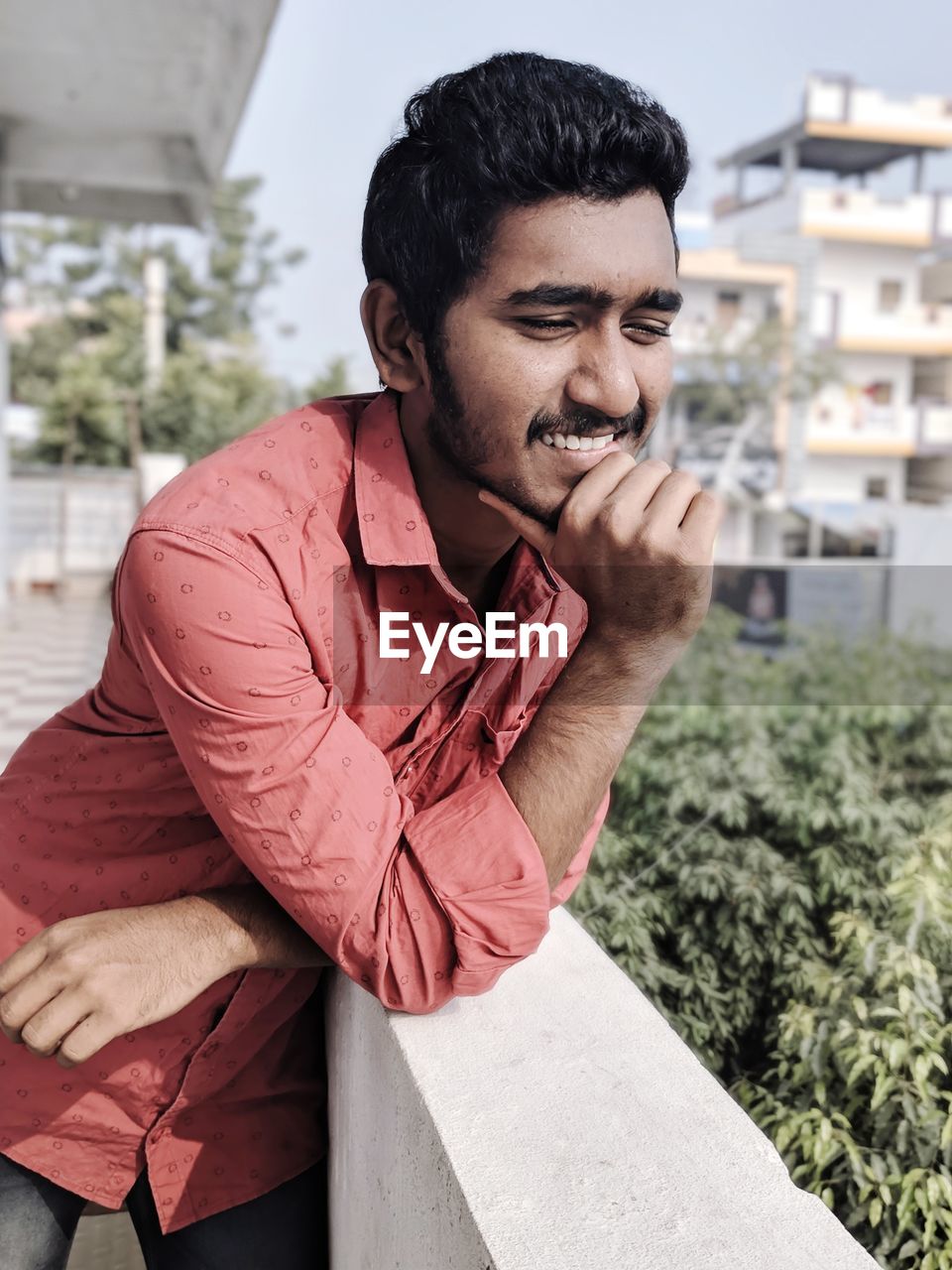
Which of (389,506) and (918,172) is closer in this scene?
(389,506)

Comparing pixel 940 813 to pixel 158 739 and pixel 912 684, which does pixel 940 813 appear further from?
pixel 912 684

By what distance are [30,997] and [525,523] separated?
0.68 meters

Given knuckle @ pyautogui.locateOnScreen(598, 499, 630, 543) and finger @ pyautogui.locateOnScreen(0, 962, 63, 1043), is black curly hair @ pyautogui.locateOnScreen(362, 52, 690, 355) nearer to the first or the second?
knuckle @ pyautogui.locateOnScreen(598, 499, 630, 543)

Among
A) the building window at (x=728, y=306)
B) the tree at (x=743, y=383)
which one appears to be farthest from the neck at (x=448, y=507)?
the building window at (x=728, y=306)

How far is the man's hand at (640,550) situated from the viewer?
1.15 metres

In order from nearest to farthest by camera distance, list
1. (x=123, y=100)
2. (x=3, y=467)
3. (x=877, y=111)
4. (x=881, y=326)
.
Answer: (x=123, y=100), (x=3, y=467), (x=881, y=326), (x=877, y=111)

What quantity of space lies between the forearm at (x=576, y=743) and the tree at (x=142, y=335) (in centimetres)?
1644

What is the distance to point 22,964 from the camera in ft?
3.82

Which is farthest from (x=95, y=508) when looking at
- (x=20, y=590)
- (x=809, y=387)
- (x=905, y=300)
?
(x=905, y=300)

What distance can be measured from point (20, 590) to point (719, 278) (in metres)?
23.0

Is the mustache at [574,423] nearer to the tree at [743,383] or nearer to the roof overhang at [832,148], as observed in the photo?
the tree at [743,383]

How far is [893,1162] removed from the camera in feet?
4.83

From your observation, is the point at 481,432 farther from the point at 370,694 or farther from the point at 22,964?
the point at 22,964

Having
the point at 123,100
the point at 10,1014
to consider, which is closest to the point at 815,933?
the point at 10,1014
